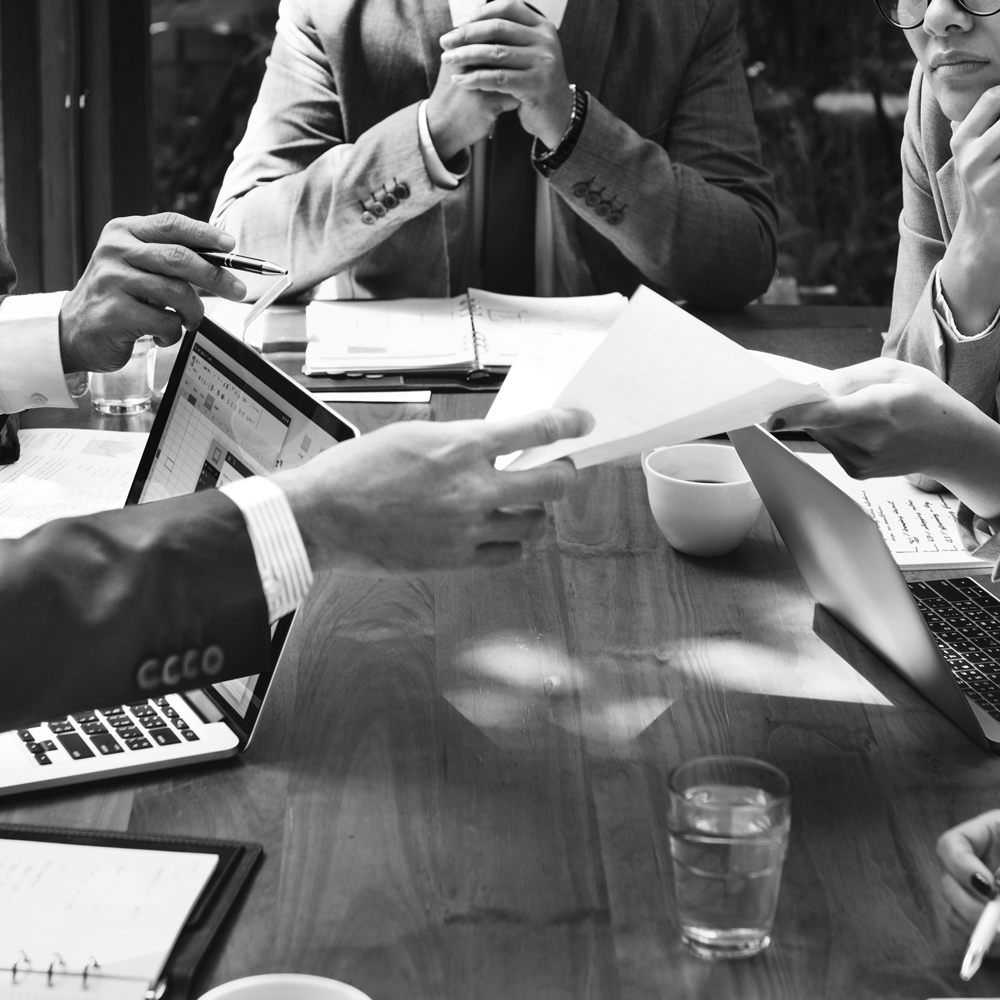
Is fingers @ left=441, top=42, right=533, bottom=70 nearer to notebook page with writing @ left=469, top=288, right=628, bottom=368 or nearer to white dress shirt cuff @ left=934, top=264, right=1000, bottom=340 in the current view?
notebook page with writing @ left=469, top=288, right=628, bottom=368

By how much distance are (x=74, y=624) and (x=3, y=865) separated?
0.49ft

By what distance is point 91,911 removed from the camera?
70 centimetres

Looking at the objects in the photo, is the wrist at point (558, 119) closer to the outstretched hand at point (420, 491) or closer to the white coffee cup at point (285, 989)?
the outstretched hand at point (420, 491)

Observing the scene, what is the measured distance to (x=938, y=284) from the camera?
1.52m

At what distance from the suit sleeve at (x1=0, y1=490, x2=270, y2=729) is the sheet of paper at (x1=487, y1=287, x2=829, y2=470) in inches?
8.6

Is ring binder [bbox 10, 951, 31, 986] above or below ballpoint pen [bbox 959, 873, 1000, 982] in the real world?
below

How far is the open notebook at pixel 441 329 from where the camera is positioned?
5.57 ft

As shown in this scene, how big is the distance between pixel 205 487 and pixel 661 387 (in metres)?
0.41

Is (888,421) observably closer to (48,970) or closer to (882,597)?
(882,597)

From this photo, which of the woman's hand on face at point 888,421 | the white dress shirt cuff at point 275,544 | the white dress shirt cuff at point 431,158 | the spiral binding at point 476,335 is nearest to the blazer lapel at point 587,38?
the white dress shirt cuff at point 431,158

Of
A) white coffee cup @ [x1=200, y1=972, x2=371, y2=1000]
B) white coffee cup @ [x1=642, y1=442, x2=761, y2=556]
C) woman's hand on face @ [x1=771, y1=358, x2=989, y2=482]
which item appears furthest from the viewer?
white coffee cup @ [x1=642, y1=442, x2=761, y2=556]

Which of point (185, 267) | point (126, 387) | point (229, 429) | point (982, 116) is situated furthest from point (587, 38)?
point (229, 429)

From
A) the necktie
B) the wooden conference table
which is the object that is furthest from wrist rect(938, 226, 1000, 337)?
the necktie

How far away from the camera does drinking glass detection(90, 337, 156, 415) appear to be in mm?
1597
